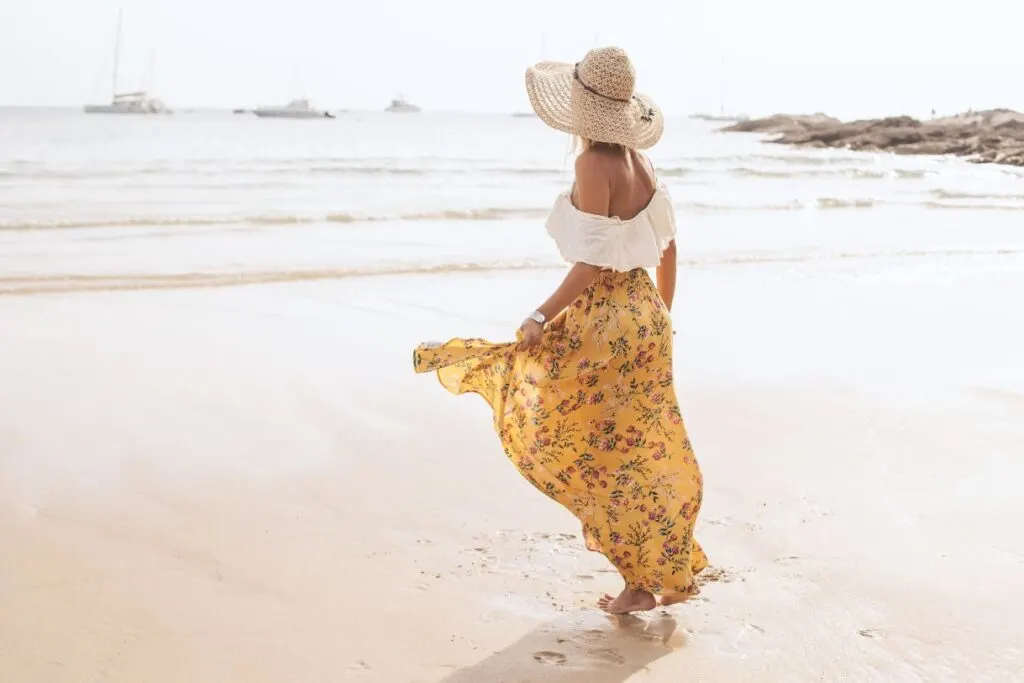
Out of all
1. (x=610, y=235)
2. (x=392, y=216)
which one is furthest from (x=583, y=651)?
(x=392, y=216)

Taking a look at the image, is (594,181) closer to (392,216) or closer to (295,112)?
(392,216)

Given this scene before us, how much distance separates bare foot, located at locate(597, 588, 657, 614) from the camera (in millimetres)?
3271

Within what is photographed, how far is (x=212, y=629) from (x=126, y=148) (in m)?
28.6

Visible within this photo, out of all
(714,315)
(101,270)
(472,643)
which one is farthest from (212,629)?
(101,270)

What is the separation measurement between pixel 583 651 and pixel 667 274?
3.81 ft

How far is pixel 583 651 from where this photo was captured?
10.2ft

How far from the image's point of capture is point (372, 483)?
4.38 m

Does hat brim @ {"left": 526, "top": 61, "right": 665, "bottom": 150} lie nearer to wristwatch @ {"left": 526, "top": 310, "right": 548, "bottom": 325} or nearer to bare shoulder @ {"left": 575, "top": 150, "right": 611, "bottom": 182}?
bare shoulder @ {"left": 575, "top": 150, "right": 611, "bottom": 182}

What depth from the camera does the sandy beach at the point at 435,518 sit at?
A: 3.08 meters

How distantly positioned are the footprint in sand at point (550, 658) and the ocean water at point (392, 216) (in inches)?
248

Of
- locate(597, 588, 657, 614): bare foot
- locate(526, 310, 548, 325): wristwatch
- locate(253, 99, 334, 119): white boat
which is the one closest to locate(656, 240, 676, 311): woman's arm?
locate(526, 310, 548, 325): wristwatch

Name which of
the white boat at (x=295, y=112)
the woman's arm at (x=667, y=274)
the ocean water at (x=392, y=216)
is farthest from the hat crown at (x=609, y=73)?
the white boat at (x=295, y=112)

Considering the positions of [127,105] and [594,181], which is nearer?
[594,181]

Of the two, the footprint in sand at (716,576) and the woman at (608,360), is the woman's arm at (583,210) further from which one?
Answer: the footprint in sand at (716,576)
